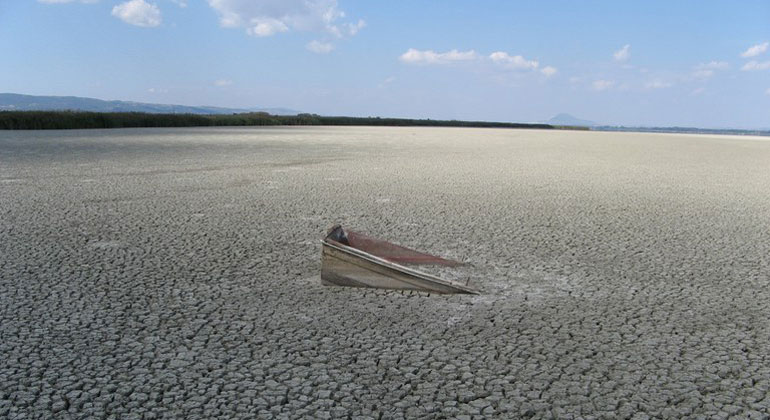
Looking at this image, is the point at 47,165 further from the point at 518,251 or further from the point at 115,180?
the point at 518,251

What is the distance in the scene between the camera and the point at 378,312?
2.66 meters

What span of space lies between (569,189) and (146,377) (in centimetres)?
571

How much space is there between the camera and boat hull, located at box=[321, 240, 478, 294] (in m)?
2.91

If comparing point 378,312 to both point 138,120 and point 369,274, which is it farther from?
point 138,120

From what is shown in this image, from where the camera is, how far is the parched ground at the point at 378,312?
1.87 m

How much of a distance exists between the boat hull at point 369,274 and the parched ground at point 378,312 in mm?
65

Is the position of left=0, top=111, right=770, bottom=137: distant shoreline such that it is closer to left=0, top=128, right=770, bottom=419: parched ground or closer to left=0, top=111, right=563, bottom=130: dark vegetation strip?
left=0, top=111, right=563, bottom=130: dark vegetation strip

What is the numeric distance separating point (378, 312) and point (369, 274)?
1.14ft

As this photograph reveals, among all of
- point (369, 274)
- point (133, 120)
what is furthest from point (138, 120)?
point (369, 274)

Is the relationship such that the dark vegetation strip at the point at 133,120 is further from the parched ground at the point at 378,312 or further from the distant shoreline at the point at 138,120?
the parched ground at the point at 378,312

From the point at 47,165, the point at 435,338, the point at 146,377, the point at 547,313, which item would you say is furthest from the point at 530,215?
the point at 47,165

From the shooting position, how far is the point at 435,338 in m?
2.35

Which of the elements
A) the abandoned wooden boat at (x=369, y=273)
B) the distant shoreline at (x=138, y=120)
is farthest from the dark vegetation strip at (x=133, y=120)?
the abandoned wooden boat at (x=369, y=273)

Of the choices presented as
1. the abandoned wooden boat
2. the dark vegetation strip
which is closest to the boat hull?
the abandoned wooden boat
